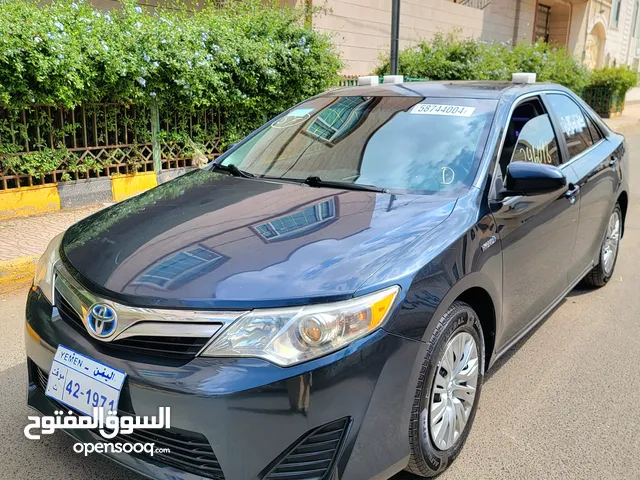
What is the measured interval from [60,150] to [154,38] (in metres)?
1.71

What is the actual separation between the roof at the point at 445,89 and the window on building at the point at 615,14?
3629 cm

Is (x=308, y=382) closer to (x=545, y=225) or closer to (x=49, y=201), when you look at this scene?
(x=545, y=225)

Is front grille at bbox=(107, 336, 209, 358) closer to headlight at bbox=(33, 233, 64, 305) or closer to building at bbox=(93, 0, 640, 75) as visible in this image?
headlight at bbox=(33, 233, 64, 305)

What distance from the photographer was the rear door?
3.89m

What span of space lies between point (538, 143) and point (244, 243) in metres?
2.12

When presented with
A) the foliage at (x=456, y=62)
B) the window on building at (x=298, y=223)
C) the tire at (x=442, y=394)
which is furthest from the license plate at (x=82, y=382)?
the foliage at (x=456, y=62)

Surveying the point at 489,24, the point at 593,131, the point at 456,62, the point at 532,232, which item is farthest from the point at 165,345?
the point at 489,24

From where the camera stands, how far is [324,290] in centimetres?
200

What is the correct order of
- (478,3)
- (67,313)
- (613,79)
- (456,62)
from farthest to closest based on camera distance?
1. (613,79)
2. (478,3)
3. (456,62)
4. (67,313)

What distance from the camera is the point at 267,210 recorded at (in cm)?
268

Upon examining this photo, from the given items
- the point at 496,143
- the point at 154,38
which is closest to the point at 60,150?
the point at 154,38

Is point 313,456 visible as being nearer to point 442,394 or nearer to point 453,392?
point 442,394

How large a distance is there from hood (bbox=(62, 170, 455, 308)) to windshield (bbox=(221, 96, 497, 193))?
0.23 meters

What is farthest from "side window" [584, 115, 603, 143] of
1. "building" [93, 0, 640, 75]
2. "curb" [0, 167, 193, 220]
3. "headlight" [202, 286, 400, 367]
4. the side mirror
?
"building" [93, 0, 640, 75]
